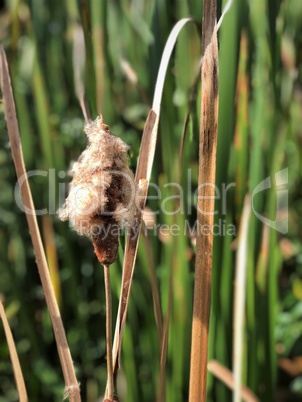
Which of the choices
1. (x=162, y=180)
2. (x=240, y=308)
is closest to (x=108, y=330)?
(x=240, y=308)

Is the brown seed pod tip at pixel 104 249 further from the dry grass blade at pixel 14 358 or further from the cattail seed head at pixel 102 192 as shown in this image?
the dry grass blade at pixel 14 358

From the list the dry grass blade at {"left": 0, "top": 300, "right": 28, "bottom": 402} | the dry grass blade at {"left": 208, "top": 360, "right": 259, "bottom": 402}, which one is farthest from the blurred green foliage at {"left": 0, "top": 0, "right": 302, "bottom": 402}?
the dry grass blade at {"left": 0, "top": 300, "right": 28, "bottom": 402}

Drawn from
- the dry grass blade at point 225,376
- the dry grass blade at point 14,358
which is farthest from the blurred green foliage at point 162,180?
the dry grass blade at point 14,358

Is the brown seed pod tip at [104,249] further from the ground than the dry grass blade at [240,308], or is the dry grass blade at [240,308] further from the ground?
the brown seed pod tip at [104,249]

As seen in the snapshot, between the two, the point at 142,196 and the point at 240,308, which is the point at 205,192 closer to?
the point at 142,196

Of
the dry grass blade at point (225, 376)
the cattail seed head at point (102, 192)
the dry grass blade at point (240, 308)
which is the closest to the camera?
the cattail seed head at point (102, 192)

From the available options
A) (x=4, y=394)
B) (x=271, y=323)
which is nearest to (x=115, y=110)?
(x=271, y=323)
